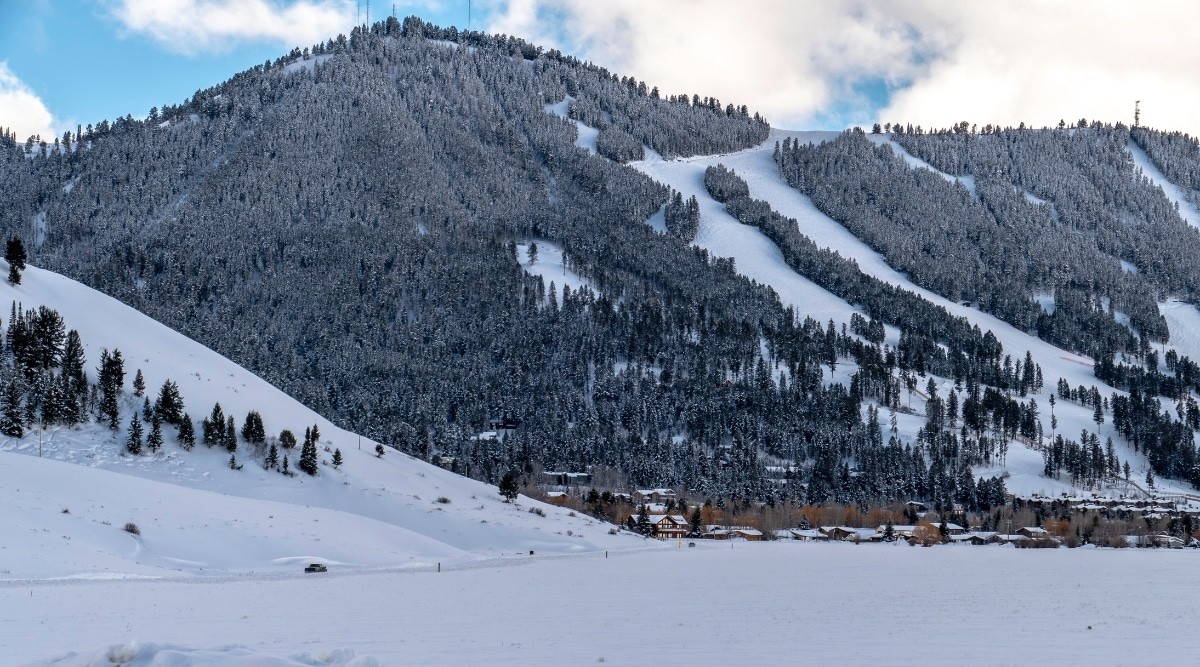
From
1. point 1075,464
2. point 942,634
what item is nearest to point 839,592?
point 942,634

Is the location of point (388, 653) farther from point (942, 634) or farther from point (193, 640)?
point (942, 634)

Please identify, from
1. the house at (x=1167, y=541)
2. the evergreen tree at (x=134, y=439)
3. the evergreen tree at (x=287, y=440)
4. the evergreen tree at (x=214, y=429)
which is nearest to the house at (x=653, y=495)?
the house at (x=1167, y=541)

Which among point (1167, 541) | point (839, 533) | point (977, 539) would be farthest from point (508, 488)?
A: point (1167, 541)

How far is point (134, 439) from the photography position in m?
81.1

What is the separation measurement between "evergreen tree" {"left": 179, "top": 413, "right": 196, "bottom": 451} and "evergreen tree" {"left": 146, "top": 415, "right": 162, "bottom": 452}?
85.3 inches

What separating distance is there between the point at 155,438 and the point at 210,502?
45.4 ft

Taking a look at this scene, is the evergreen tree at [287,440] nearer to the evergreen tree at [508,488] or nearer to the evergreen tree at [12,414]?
the evergreen tree at [12,414]

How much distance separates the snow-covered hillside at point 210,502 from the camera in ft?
185

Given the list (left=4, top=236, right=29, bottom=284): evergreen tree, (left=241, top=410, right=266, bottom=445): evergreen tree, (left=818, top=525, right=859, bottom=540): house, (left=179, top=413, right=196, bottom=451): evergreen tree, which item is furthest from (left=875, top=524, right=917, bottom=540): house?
(left=4, top=236, right=29, bottom=284): evergreen tree

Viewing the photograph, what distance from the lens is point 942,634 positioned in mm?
34844

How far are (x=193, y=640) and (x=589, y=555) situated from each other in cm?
6533

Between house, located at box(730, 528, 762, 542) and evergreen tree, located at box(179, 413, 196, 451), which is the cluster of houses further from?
evergreen tree, located at box(179, 413, 196, 451)

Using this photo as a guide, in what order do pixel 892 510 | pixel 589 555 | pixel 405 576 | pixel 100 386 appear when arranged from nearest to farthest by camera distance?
pixel 405 576
pixel 100 386
pixel 589 555
pixel 892 510

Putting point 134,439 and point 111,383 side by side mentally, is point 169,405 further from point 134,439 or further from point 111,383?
point 134,439
